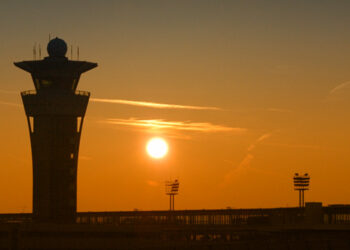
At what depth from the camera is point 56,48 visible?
198000 millimetres

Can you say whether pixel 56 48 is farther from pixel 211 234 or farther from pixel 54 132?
pixel 211 234

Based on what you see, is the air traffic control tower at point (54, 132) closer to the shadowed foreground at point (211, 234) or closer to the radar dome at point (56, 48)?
the radar dome at point (56, 48)

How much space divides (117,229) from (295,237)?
37610 mm

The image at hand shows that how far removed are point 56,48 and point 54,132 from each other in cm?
1827

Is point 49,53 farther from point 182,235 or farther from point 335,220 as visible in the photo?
point 335,220

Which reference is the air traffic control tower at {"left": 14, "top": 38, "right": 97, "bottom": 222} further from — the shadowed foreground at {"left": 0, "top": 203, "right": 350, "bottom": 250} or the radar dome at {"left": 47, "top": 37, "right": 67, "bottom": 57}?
the shadowed foreground at {"left": 0, "top": 203, "right": 350, "bottom": 250}

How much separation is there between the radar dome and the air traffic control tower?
1563mm

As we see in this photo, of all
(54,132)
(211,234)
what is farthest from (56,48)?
(211,234)

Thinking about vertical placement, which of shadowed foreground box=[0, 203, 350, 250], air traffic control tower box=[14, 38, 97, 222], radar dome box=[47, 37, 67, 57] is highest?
radar dome box=[47, 37, 67, 57]

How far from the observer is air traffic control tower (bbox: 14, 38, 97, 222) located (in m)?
194

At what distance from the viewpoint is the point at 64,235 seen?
172125 mm

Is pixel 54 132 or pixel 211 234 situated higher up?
pixel 54 132

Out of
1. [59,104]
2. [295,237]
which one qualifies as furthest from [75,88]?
[295,237]

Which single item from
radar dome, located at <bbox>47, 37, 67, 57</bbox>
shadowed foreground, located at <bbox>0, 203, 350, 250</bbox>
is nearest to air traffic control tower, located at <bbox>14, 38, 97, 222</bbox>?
radar dome, located at <bbox>47, 37, 67, 57</bbox>
